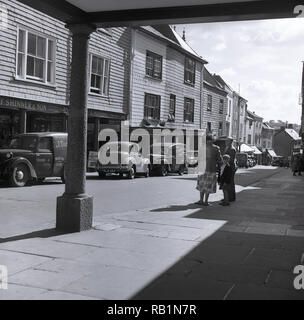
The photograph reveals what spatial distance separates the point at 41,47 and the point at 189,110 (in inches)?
665

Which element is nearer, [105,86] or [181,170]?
[105,86]

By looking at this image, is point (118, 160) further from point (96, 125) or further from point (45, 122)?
point (96, 125)

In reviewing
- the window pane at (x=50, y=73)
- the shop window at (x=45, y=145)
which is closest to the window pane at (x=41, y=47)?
the window pane at (x=50, y=73)

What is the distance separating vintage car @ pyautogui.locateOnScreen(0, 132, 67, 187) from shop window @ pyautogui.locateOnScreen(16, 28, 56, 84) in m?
3.19

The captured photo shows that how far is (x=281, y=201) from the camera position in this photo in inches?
531

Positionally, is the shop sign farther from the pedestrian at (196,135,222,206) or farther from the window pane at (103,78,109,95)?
the pedestrian at (196,135,222,206)

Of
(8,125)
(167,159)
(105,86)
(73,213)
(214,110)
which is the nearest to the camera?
(73,213)

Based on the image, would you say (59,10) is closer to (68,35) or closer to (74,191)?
(74,191)

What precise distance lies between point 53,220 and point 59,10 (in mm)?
3838

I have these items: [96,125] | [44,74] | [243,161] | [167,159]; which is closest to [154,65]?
[167,159]

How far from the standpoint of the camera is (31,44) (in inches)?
731

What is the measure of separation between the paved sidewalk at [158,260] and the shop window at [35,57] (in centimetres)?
1116

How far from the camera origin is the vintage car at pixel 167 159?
76.8 ft

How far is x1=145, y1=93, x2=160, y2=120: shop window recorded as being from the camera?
1118 inches
